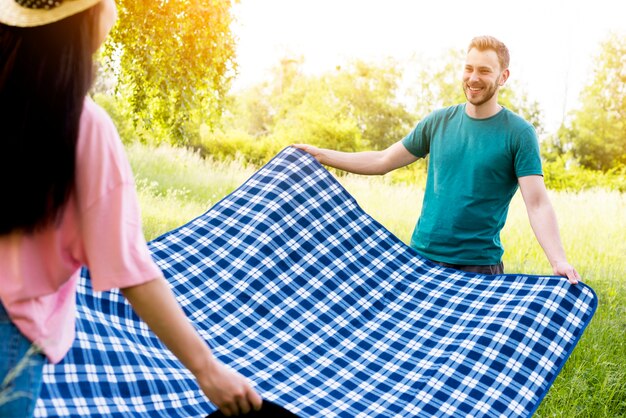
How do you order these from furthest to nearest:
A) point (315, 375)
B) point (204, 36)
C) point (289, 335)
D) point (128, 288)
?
point (204, 36) → point (289, 335) → point (315, 375) → point (128, 288)

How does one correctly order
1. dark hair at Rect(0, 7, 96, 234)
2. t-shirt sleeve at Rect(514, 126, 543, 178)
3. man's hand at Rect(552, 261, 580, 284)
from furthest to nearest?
1. t-shirt sleeve at Rect(514, 126, 543, 178)
2. man's hand at Rect(552, 261, 580, 284)
3. dark hair at Rect(0, 7, 96, 234)

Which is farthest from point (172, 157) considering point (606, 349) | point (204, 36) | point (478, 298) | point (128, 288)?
point (128, 288)

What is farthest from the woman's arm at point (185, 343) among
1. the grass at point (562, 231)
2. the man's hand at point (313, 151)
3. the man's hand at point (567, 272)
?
the grass at point (562, 231)

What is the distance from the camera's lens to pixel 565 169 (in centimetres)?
1725

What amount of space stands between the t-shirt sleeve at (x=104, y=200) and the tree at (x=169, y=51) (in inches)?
224

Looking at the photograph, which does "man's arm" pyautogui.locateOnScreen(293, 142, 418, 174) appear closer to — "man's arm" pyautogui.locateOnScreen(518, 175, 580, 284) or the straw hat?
"man's arm" pyautogui.locateOnScreen(518, 175, 580, 284)

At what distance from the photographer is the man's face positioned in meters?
3.49

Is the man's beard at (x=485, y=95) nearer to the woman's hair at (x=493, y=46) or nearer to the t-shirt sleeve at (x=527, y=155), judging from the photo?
the woman's hair at (x=493, y=46)

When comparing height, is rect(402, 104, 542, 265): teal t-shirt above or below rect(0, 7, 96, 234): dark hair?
below

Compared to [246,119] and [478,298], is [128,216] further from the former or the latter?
[246,119]

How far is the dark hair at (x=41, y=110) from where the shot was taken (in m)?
1.21

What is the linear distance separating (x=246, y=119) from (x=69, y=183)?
2284cm

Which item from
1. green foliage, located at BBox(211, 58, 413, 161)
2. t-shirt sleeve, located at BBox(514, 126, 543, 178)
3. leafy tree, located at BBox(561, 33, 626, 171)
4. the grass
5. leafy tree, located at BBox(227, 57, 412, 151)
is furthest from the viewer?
leafy tree, located at BBox(561, 33, 626, 171)

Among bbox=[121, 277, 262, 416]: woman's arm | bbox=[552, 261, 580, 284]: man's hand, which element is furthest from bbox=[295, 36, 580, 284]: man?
bbox=[121, 277, 262, 416]: woman's arm
